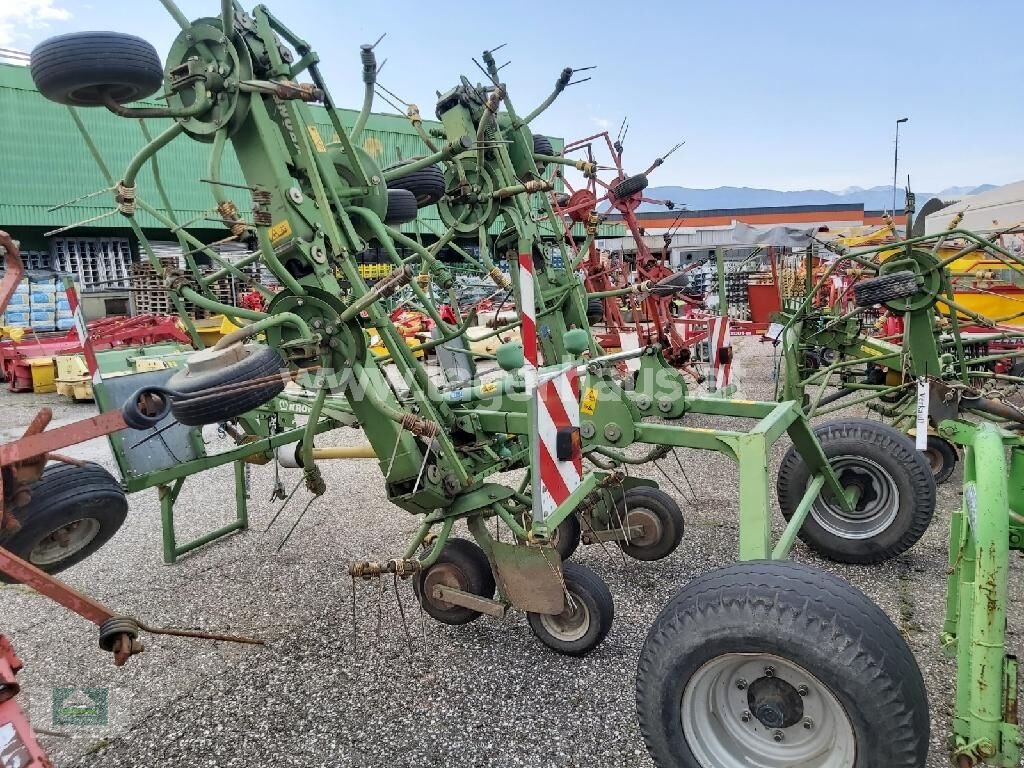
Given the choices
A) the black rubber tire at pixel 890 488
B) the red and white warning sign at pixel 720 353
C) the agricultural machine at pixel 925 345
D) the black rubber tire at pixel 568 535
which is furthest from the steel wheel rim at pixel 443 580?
the red and white warning sign at pixel 720 353

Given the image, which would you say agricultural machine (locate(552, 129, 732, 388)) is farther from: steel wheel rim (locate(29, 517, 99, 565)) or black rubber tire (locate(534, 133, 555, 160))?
steel wheel rim (locate(29, 517, 99, 565))

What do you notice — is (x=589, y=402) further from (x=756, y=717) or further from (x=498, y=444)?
(x=756, y=717)

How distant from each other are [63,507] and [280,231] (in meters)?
1.40

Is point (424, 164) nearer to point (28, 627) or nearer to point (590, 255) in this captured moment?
point (28, 627)

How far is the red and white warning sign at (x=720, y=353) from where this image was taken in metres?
5.85

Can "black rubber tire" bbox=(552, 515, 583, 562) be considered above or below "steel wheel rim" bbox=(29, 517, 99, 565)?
below

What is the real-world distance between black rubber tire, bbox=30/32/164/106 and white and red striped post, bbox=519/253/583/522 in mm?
1605

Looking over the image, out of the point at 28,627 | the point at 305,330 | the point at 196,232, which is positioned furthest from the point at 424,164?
the point at 196,232

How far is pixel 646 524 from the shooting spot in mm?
3938

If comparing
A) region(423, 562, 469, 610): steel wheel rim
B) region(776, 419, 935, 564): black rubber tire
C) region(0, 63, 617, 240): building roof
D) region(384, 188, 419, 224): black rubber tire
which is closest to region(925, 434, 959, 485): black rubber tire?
→ region(776, 419, 935, 564): black rubber tire

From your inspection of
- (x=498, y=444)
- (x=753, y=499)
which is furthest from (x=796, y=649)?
(x=498, y=444)

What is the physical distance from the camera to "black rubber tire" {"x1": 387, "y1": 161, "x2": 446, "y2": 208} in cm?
440

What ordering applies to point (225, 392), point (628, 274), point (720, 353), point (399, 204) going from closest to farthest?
point (225, 392) < point (399, 204) < point (720, 353) < point (628, 274)

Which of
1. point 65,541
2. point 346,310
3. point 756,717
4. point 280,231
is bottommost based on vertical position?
point 756,717
